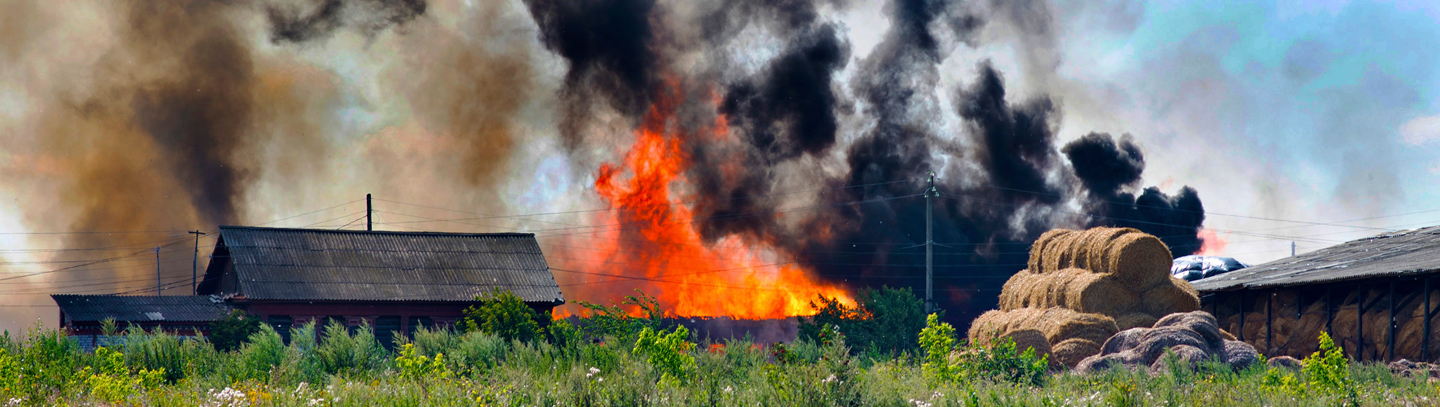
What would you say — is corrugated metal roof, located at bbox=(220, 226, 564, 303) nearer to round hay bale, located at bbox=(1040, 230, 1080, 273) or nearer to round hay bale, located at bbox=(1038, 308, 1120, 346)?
round hay bale, located at bbox=(1040, 230, 1080, 273)

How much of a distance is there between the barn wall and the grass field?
4860 mm

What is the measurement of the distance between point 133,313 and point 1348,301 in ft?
125

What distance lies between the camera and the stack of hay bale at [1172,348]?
68.4 ft

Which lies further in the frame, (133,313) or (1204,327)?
(133,313)

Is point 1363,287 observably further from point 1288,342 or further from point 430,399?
point 430,399

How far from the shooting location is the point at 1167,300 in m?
27.4

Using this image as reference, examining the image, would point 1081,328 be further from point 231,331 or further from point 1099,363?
point 231,331

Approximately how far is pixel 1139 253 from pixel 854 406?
56.4ft

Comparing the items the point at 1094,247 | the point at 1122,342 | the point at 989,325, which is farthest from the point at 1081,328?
the point at 1094,247

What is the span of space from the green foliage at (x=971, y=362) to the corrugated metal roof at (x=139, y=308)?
28.3 metres

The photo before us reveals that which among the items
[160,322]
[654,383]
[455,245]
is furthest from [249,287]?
[654,383]

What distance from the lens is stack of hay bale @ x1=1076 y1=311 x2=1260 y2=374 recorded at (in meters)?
20.9

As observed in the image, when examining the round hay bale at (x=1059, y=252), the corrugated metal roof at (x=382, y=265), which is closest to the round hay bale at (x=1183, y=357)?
the round hay bale at (x=1059, y=252)

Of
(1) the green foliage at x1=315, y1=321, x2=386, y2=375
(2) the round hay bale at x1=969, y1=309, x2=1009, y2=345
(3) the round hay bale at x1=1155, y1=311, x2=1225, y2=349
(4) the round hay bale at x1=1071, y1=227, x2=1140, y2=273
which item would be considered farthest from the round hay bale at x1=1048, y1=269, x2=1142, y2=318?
(1) the green foliage at x1=315, y1=321, x2=386, y2=375
